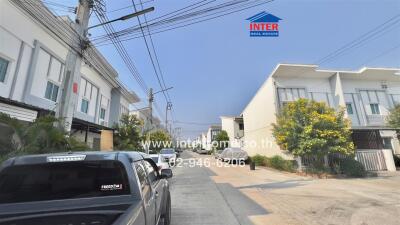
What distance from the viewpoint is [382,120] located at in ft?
72.5

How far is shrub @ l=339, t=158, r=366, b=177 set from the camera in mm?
15336

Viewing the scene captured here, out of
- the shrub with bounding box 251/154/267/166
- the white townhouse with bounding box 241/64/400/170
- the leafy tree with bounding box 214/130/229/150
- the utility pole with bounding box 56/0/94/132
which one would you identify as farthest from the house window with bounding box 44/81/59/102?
the leafy tree with bounding box 214/130/229/150

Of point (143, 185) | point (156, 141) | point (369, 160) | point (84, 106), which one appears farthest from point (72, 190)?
point (156, 141)

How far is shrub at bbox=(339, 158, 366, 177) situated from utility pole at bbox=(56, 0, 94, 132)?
15914 mm

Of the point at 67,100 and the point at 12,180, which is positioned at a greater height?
the point at 67,100

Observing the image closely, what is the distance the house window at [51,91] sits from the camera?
46.3 feet

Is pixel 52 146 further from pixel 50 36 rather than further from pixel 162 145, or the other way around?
pixel 162 145

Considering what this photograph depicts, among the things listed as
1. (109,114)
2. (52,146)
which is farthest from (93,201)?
(109,114)

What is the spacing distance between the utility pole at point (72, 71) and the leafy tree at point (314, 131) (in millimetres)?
12339

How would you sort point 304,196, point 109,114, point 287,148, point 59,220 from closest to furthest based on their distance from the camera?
point 59,220 < point 304,196 < point 287,148 < point 109,114

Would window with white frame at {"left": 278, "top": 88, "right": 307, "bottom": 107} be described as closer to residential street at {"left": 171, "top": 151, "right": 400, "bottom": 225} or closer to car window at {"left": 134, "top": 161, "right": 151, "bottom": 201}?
residential street at {"left": 171, "top": 151, "right": 400, "bottom": 225}

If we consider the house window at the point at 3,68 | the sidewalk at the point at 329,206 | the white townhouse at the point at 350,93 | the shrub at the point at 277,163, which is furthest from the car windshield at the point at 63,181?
the white townhouse at the point at 350,93

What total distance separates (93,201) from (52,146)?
6.57m

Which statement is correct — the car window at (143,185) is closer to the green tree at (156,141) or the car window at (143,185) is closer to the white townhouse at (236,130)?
the green tree at (156,141)
